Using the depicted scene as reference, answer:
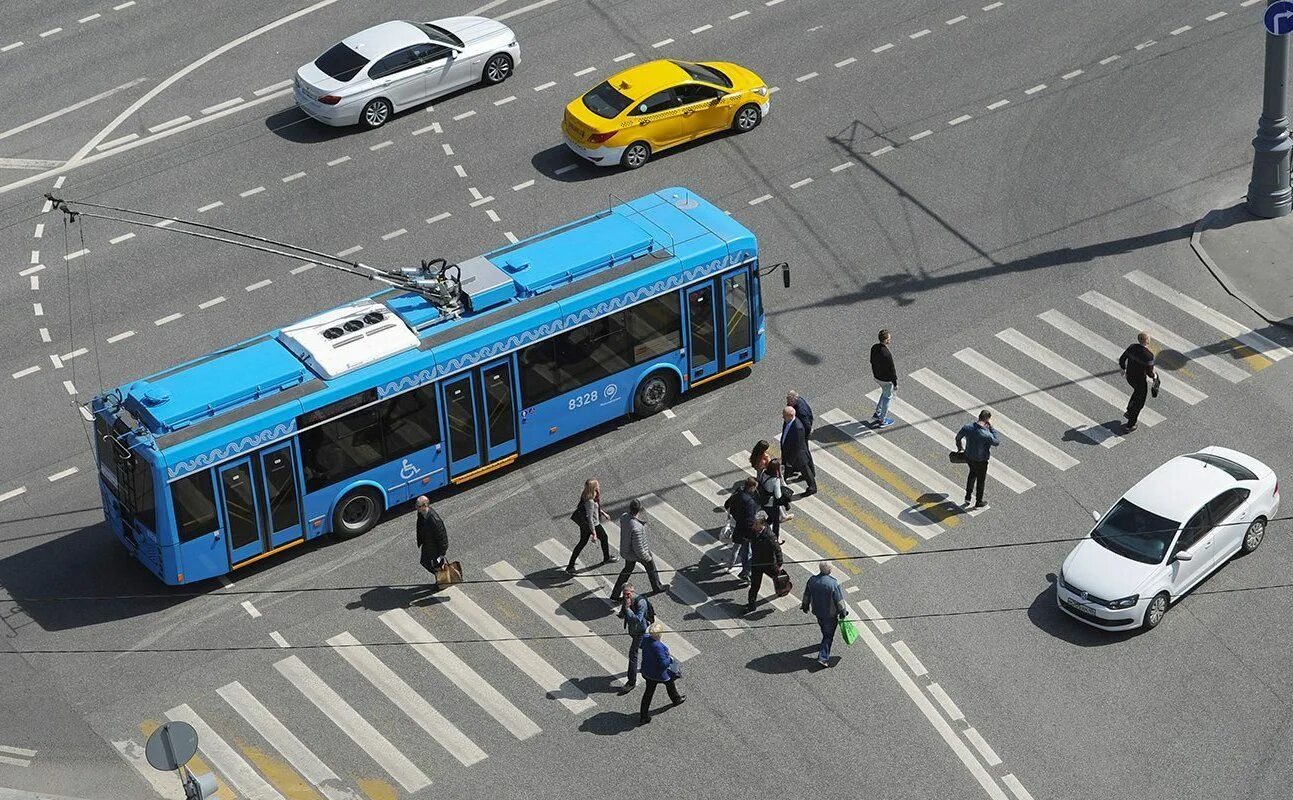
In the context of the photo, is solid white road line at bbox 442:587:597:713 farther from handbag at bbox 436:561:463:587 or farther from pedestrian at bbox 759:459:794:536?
pedestrian at bbox 759:459:794:536

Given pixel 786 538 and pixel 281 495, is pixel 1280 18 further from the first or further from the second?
pixel 281 495

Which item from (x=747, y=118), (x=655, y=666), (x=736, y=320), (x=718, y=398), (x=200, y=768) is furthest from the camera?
(x=747, y=118)

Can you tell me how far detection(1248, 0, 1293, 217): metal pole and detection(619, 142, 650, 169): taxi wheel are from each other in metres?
12.6

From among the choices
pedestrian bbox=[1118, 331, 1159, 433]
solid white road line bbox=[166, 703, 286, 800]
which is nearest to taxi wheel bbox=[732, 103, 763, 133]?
pedestrian bbox=[1118, 331, 1159, 433]

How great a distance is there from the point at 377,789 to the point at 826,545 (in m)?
8.48

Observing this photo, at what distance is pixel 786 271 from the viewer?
104 ft

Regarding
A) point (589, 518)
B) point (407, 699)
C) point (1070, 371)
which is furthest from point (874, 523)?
point (407, 699)

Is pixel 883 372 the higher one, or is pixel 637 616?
pixel 883 372

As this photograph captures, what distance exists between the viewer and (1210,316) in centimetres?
3378

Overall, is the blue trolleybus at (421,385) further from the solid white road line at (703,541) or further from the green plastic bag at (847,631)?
the green plastic bag at (847,631)

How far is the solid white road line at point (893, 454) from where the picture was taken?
98.1 ft

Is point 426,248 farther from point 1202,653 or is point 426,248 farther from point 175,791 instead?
point 1202,653

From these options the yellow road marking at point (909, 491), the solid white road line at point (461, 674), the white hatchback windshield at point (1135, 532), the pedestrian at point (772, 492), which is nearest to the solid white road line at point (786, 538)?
the pedestrian at point (772, 492)

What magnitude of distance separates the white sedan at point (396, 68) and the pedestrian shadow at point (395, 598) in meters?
14.6
